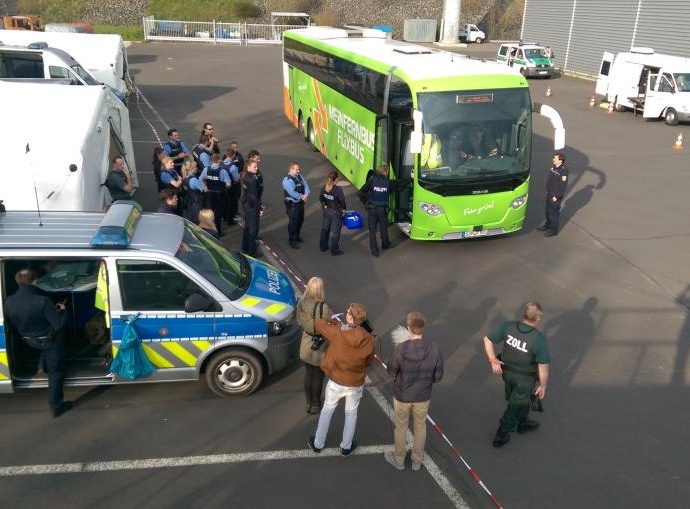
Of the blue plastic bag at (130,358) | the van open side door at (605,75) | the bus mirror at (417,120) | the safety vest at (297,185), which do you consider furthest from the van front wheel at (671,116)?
the blue plastic bag at (130,358)

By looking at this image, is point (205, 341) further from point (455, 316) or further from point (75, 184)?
point (75, 184)

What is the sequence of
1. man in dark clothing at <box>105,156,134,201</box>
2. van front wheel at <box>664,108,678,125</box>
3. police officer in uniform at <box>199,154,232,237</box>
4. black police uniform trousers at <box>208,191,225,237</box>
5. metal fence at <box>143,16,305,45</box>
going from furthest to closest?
metal fence at <box>143,16,305,45</box>
van front wheel at <box>664,108,678,125</box>
black police uniform trousers at <box>208,191,225,237</box>
police officer in uniform at <box>199,154,232,237</box>
man in dark clothing at <box>105,156,134,201</box>

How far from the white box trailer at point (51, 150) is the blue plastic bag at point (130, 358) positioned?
3.88 m

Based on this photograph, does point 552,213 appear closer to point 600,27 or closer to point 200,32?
point 600,27

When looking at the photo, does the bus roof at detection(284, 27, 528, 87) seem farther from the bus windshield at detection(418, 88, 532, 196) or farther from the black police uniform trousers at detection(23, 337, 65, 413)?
the black police uniform trousers at detection(23, 337, 65, 413)

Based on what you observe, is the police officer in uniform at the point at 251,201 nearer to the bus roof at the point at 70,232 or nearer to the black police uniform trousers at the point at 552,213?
the bus roof at the point at 70,232

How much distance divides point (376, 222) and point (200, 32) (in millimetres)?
41904

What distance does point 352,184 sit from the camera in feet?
49.6

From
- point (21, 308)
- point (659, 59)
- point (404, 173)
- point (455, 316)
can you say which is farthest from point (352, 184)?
point (659, 59)

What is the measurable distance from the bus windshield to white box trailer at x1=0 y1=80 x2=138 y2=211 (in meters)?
5.50

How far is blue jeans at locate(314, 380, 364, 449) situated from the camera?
5.93 metres

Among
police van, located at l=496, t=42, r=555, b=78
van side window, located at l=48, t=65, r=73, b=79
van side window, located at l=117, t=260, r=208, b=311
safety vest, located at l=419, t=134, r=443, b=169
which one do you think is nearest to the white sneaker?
van side window, located at l=117, t=260, r=208, b=311

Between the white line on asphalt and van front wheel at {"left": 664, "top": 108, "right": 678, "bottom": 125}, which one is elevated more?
van front wheel at {"left": 664, "top": 108, "right": 678, "bottom": 125}

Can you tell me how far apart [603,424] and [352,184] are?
30.4 ft
